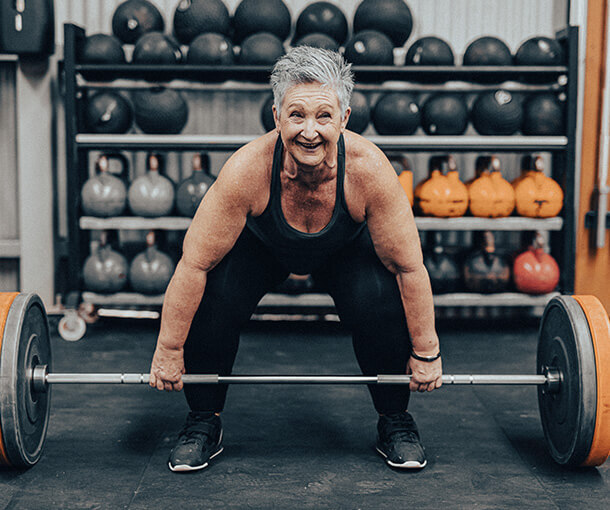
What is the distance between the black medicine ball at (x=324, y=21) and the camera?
2957 mm

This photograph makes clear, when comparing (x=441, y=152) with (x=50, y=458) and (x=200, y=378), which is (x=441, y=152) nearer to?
(x=200, y=378)

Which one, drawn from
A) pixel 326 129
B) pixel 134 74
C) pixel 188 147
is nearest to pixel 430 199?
pixel 188 147

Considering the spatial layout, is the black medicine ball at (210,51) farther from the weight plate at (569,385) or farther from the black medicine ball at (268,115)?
the weight plate at (569,385)

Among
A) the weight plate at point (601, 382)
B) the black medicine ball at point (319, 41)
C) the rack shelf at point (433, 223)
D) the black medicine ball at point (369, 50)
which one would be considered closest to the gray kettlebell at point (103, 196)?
the rack shelf at point (433, 223)

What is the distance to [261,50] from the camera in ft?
9.30

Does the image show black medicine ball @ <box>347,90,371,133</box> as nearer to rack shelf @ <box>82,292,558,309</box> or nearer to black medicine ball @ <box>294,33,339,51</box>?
black medicine ball @ <box>294,33,339,51</box>

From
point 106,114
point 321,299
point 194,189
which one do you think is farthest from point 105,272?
point 321,299

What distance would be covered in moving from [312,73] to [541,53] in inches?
78.1

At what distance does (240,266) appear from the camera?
5.05 feet

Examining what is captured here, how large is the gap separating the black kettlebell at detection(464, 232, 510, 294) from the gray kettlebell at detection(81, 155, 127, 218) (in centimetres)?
162

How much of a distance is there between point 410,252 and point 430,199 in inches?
59.8

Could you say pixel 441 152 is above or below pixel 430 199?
above

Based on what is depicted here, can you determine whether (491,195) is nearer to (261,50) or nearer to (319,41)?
(319,41)

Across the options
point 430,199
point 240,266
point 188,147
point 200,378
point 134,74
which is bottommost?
point 200,378
